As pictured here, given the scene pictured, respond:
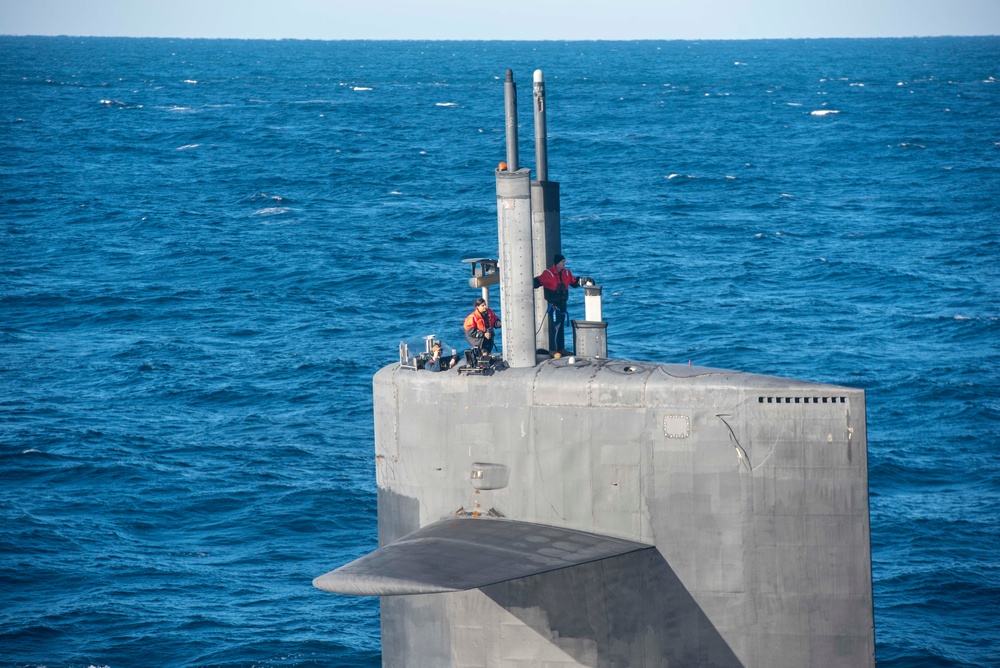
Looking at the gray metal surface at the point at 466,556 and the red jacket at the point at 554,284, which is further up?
the red jacket at the point at 554,284

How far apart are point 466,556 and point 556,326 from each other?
595cm

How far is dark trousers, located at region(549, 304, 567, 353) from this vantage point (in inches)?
813

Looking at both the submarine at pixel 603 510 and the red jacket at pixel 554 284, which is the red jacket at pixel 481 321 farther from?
the red jacket at pixel 554 284

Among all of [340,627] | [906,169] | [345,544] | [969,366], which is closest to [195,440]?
[345,544]

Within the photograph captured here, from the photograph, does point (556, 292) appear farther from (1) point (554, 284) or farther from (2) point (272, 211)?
(2) point (272, 211)

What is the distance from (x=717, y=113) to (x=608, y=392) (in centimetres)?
14844

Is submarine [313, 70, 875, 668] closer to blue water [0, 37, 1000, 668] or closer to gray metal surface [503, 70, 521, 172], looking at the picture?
gray metal surface [503, 70, 521, 172]

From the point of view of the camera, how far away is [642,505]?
16859 mm

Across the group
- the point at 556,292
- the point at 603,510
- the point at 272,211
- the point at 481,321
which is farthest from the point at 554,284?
the point at 272,211

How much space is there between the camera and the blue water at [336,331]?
34906 millimetres

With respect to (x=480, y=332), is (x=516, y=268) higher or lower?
higher

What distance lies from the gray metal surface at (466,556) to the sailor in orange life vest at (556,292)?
3883 mm

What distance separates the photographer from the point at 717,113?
160250 millimetres

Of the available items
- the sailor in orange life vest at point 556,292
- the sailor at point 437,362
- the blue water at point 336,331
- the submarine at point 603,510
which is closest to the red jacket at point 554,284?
the sailor in orange life vest at point 556,292
